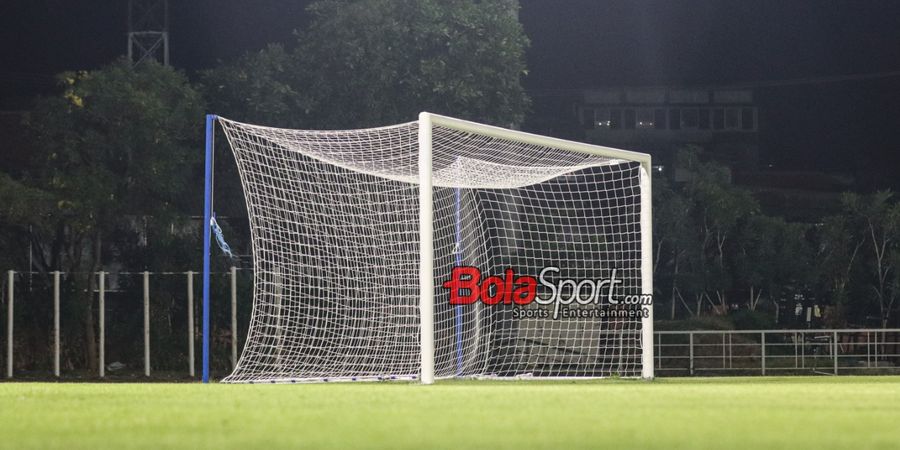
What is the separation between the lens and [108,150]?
18.9 metres

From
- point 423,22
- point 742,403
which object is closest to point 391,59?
point 423,22

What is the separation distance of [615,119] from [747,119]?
5798mm

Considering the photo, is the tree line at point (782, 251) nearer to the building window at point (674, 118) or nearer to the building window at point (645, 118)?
the building window at point (645, 118)

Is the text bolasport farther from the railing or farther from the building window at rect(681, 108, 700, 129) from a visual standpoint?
the building window at rect(681, 108, 700, 129)

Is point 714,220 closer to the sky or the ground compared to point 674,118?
closer to the ground

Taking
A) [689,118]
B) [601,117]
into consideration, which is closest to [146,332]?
[601,117]

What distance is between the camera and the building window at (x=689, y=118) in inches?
2092

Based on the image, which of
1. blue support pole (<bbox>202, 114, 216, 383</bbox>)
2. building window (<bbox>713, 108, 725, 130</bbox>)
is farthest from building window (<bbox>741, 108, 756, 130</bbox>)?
blue support pole (<bbox>202, 114, 216, 383</bbox>)

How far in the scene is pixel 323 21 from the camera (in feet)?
70.7

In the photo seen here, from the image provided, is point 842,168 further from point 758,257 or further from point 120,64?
point 120,64

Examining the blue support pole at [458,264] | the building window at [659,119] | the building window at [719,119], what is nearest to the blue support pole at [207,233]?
the blue support pole at [458,264]

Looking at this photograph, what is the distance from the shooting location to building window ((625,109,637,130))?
5247cm

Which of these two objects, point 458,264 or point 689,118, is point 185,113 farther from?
point 689,118

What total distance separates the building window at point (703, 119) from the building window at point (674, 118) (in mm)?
893
